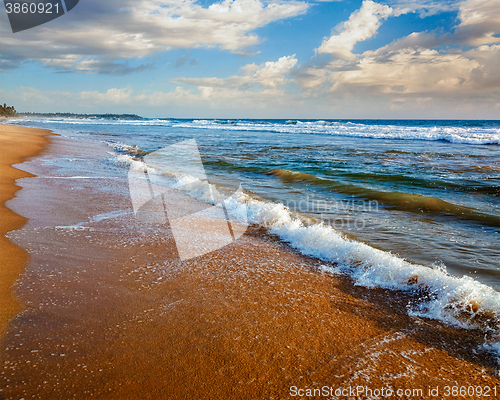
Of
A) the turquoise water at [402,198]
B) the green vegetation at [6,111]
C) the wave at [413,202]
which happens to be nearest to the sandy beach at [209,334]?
the turquoise water at [402,198]

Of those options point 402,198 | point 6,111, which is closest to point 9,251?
point 402,198

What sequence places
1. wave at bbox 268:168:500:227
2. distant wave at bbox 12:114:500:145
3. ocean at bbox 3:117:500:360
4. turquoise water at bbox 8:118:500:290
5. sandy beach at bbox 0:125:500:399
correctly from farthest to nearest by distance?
distant wave at bbox 12:114:500:145, wave at bbox 268:168:500:227, turquoise water at bbox 8:118:500:290, ocean at bbox 3:117:500:360, sandy beach at bbox 0:125:500:399

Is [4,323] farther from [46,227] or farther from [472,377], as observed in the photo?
[472,377]

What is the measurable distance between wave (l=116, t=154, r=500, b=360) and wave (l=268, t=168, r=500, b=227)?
3022mm

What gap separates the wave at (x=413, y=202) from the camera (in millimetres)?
6617

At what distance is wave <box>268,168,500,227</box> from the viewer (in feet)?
21.7

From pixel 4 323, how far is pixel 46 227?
2.53 meters

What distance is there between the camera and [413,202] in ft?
25.4

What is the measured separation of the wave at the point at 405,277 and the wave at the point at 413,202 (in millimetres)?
3022

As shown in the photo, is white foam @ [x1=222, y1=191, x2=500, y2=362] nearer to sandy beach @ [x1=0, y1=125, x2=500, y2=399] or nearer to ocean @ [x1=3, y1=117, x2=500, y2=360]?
ocean @ [x1=3, y1=117, x2=500, y2=360]

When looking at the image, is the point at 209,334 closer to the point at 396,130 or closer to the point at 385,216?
the point at 385,216

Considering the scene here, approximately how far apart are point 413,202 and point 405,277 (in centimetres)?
476

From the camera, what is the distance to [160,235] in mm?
4852

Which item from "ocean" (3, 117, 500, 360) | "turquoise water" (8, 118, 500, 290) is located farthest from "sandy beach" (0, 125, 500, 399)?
"turquoise water" (8, 118, 500, 290)
